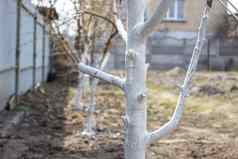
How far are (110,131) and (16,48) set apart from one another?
2233 millimetres

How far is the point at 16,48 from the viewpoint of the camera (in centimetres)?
739

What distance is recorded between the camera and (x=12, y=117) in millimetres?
6133

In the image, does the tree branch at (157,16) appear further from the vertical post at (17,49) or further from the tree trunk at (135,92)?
the vertical post at (17,49)

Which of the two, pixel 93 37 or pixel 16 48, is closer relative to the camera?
pixel 93 37

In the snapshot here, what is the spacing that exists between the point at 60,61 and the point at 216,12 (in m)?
10.7

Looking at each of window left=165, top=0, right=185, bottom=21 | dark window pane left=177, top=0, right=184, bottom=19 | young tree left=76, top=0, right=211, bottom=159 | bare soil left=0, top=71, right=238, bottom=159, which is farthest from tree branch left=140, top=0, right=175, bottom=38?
dark window pane left=177, top=0, right=184, bottom=19

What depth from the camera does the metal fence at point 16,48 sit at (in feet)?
21.2

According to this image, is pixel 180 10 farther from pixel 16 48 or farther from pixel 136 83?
pixel 136 83

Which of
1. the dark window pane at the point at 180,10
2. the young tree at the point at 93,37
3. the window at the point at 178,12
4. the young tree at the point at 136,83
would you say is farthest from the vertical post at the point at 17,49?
the dark window pane at the point at 180,10

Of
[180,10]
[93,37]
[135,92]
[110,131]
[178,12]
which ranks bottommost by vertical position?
[110,131]

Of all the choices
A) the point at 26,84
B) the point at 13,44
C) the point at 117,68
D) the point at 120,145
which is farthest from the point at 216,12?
the point at 120,145

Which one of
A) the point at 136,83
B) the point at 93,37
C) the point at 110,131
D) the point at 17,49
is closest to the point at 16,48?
the point at 17,49

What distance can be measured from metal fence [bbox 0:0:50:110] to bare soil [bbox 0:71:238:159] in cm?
38

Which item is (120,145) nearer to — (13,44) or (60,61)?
(13,44)
